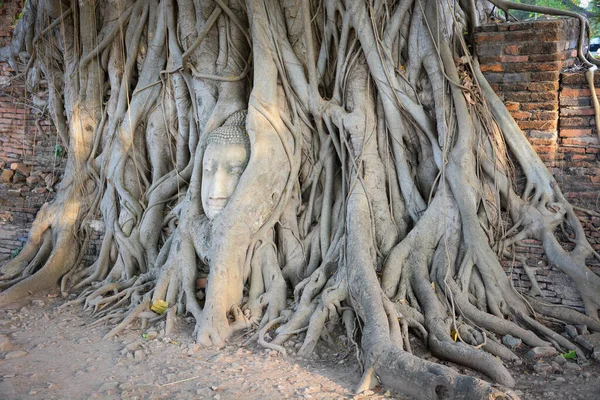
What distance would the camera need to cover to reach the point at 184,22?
16.0 feet

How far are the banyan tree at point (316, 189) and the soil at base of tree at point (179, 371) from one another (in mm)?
160

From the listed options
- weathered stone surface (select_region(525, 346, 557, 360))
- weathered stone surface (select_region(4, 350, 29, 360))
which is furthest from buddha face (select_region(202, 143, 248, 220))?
weathered stone surface (select_region(525, 346, 557, 360))

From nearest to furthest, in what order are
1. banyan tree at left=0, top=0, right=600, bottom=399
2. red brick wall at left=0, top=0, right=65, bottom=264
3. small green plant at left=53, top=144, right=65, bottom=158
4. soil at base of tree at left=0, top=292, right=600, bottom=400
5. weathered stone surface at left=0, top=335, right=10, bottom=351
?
soil at base of tree at left=0, top=292, right=600, bottom=400
weathered stone surface at left=0, top=335, right=10, bottom=351
banyan tree at left=0, top=0, right=600, bottom=399
small green plant at left=53, top=144, right=65, bottom=158
red brick wall at left=0, top=0, right=65, bottom=264

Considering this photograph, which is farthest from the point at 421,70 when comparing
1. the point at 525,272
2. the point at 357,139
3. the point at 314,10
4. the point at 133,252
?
the point at 133,252

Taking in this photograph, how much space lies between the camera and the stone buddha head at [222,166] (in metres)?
4.41

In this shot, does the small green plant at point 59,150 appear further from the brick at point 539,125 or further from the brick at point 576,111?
the brick at point 576,111

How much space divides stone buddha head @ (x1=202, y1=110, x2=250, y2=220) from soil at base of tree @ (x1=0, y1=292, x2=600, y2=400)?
94 cm

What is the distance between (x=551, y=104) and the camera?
4.32 meters

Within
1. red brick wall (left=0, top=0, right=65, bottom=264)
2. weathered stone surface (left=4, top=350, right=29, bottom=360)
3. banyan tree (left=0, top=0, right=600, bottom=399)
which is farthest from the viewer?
red brick wall (left=0, top=0, right=65, bottom=264)

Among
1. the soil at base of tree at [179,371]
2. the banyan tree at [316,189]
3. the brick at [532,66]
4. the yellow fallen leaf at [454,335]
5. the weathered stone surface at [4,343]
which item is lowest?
the soil at base of tree at [179,371]

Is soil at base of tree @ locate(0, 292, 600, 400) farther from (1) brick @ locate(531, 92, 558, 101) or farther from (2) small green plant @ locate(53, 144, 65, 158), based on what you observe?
(2) small green plant @ locate(53, 144, 65, 158)

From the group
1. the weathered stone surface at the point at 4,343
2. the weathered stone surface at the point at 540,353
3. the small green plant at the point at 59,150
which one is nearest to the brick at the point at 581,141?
the weathered stone surface at the point at 540,353

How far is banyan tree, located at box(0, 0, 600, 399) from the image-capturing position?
155 inches

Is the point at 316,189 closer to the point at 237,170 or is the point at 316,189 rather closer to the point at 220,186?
the point at 237,170
